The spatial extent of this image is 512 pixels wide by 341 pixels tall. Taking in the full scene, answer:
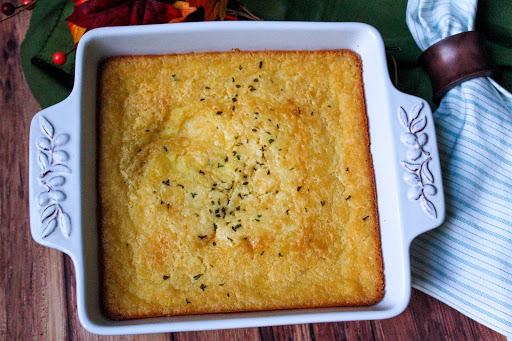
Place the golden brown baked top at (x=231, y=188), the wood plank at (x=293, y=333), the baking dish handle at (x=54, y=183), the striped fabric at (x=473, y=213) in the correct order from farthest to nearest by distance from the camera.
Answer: the wood plank at (x=293, y=333), the striped fabric at (x=473, y=213), the golden brown baked top at (x=231, y=188), the baking dish handle at (x=54, y=183)

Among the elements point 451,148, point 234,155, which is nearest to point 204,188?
point 234,155

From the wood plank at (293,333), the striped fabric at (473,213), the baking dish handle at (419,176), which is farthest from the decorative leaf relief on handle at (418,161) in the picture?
the wood plank at (293,333)

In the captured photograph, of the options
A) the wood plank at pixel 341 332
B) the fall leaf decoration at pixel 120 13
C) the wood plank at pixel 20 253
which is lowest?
the wood plank at pixel 341 332

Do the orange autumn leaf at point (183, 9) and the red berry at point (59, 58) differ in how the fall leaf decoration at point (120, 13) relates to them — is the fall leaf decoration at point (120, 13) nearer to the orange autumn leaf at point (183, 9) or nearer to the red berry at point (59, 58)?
the orange autumn leaf at point (183, 9)

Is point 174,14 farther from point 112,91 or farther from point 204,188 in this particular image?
point 204,188

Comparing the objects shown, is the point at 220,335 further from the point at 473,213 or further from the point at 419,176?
the point at 473,213

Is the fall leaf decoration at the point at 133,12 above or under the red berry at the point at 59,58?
above
